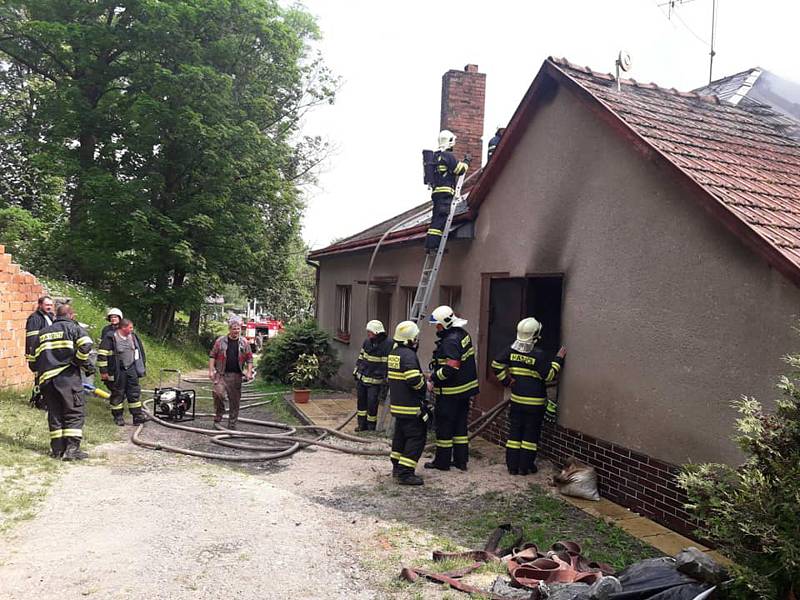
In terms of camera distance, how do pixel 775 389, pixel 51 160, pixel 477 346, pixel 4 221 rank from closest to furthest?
pixel 775 389 → pixel 477 346 → pixel 51 160 → pixel 4 221

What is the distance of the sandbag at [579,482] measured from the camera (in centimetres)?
595

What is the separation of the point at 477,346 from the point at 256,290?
1985 cm

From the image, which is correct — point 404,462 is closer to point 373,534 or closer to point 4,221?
point 373,534

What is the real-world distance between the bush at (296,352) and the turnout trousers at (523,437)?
753 cm

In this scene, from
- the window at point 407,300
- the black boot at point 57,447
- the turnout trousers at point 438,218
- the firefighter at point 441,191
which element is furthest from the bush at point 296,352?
the black boot at point 57,447

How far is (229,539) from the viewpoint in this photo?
484 centimetres

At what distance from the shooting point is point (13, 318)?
9508 millimetres

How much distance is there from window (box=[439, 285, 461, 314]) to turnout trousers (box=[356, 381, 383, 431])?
167 centimetres

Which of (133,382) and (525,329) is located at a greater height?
(525,329)

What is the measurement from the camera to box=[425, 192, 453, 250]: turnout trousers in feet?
28.1

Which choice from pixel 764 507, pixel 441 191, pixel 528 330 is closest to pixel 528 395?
pixel 528 330

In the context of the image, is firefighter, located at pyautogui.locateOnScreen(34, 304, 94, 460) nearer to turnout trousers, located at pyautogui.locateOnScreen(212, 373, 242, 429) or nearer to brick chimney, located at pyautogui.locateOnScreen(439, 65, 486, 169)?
turnout trousers, located at pyautogui.locateOnScreen(212, 373, 242, 429)

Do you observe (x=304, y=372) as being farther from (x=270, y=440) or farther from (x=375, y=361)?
(x=270, y=440)

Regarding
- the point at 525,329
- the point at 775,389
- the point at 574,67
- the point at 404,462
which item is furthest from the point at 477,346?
the point at 775,389
